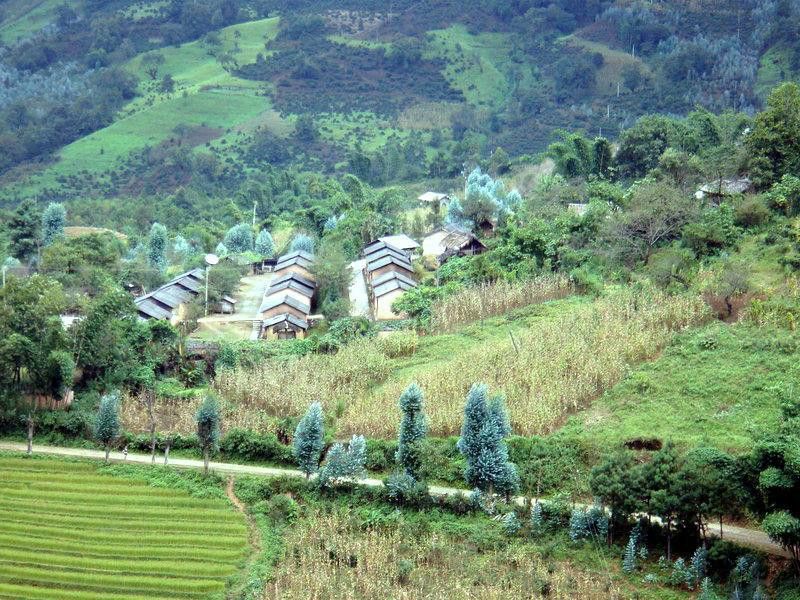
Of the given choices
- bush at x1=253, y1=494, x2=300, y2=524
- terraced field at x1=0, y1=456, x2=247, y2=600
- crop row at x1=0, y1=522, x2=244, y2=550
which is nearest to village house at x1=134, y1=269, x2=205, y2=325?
terraced field at x1=0, y1=456, x2=247, y2=600

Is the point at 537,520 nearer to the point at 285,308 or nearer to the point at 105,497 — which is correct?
the point at 105,497

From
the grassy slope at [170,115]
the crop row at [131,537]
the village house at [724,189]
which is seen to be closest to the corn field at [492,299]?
the village house at [724,189]

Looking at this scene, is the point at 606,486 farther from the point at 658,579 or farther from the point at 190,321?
Result: the point at 190,321

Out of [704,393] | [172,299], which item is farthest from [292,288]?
[704,393]

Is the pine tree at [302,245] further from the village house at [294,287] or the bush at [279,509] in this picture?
the bush at [279,509]

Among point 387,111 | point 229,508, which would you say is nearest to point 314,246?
point 229,508

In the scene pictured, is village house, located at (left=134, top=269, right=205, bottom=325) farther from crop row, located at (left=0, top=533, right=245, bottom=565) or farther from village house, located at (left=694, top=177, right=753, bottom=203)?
village house, located at (left=694, top=177, right=753, bottom=203)
